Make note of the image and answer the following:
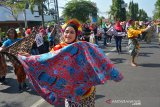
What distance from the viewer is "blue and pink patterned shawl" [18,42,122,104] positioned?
4.21 metres

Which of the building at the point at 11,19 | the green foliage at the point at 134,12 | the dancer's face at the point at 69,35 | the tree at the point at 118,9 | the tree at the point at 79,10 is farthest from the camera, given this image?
the green foliage at the point at 134,12

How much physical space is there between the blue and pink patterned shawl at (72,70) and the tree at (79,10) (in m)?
36.5

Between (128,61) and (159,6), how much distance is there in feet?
158

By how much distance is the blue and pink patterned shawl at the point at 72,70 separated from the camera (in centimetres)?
421

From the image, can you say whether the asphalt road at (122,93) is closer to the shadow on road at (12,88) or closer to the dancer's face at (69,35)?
the shadow on road at (12,88)

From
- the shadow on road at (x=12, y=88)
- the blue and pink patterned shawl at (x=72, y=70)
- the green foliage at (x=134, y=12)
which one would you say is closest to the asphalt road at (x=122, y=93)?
the shadow on road at (x=12, y=88)

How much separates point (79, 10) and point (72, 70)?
37.4 meters

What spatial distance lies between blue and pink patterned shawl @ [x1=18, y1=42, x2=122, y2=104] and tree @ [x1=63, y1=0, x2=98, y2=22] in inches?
1436

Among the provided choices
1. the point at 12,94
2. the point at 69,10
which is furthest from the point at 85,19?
the point at 12,94

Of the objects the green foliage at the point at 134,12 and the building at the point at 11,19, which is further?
the green foliage at the point at 134,12

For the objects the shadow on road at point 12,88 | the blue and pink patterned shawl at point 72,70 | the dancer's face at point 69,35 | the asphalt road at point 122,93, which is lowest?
the shadow on road at point 12,88

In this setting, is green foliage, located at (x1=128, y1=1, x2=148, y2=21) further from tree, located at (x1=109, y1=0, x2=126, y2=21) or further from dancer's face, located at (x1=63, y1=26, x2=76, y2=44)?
dancer's face, located at (x1=63, y1=26, x2=76, y2=44)

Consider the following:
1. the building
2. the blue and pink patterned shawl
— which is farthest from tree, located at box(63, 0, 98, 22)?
the blue and pink patterned shawl

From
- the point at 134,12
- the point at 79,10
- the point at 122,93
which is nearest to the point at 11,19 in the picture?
the point at 79,10
